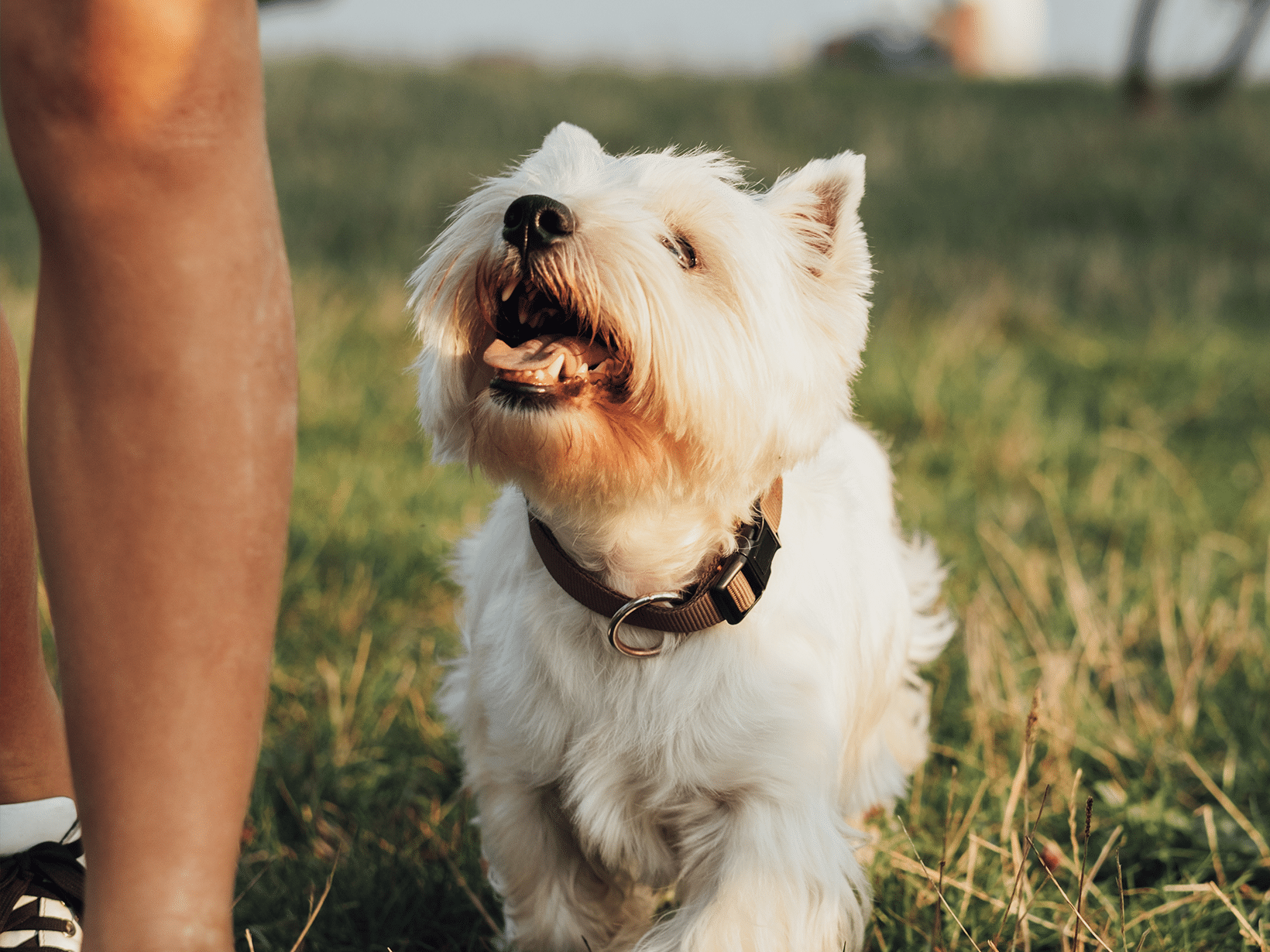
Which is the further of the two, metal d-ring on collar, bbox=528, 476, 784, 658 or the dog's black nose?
metal d-ring on collar, bbox=528, 476, 784, 658

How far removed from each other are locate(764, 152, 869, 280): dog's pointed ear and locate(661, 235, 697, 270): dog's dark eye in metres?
0.27

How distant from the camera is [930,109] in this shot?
15.2m

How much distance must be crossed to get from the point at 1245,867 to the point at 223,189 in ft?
7.49

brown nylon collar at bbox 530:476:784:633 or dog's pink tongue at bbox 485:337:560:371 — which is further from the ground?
dog's pink tongue at bbox 485:337:560:371

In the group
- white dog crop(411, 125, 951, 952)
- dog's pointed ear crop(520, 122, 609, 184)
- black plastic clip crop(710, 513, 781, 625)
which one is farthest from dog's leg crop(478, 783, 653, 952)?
dog's pointed ear crop(520, 122, 609, 184)

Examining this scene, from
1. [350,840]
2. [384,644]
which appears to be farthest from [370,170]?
[350,840]

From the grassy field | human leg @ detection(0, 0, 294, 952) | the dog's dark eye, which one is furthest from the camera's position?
the grassy field

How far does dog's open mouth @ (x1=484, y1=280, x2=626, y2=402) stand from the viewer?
180cm

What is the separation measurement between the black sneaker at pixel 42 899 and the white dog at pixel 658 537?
0.68 m

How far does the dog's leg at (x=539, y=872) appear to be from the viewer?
2.07 m

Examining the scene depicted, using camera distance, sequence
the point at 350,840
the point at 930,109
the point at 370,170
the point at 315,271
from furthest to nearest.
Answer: the point at 930,109
the point at 370,170
the point at 315,271
the point at 350,840

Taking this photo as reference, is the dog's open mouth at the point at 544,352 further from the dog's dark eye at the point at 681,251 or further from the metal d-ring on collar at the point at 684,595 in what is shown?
the metal d-ring on collar at the point at 684,595

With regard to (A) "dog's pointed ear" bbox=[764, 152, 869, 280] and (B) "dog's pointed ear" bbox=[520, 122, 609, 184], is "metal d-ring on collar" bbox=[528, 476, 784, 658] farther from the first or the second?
(B) "dog's pointed ear" bbox=[520, 122, 609, 184]

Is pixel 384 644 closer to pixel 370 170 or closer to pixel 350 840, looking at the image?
pixel 350 840
